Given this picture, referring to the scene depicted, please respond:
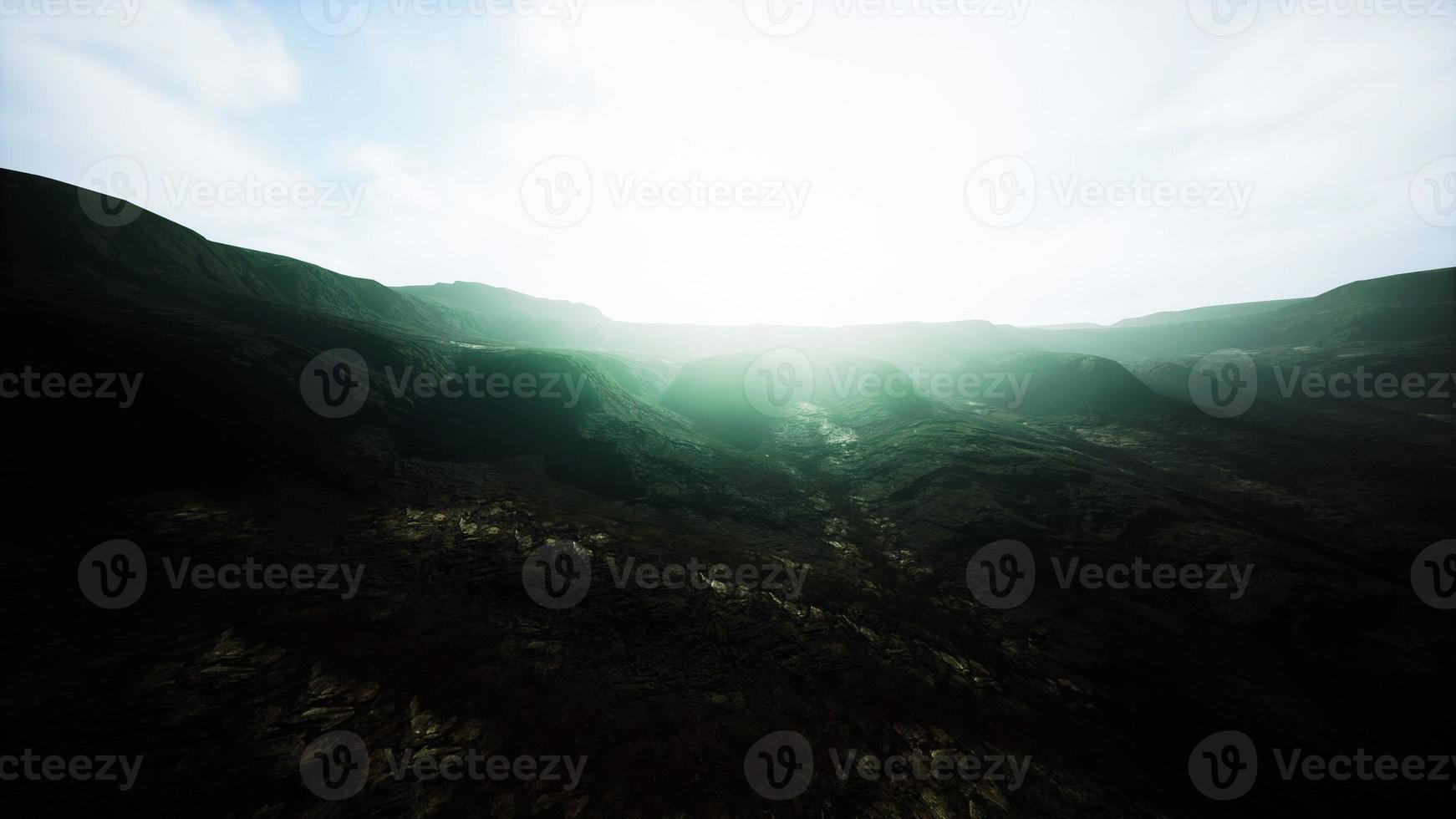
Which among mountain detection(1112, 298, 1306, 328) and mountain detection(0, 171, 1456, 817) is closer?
mountain detection(0, 171, 1456, 817)

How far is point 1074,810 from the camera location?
7.29 meters

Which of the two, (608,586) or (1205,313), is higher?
(1205,313)

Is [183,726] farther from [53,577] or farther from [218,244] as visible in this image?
[218,244]

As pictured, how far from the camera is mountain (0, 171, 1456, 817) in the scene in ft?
23.9

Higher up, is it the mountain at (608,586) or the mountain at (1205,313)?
the mountain at (1205,313)

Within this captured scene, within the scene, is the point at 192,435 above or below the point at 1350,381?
below

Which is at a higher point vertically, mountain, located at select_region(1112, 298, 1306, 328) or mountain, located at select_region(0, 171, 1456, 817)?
Result: mountain, located at select_region(1112, 298, 1306, 328)

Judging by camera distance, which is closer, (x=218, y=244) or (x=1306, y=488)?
(x=1306, y=488)

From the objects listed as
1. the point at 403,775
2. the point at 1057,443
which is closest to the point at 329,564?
the point at 403,775

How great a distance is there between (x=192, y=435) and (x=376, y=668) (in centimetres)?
1152

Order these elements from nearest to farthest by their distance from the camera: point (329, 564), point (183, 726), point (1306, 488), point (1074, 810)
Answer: point (183, 726) → point (1074, 810) → point (329, 564) → point (1306, 488)

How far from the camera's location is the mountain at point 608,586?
23.9 feet

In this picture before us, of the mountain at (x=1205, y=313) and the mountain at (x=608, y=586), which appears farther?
the mountain at (x=1205, y=313)

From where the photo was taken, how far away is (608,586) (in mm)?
11953
